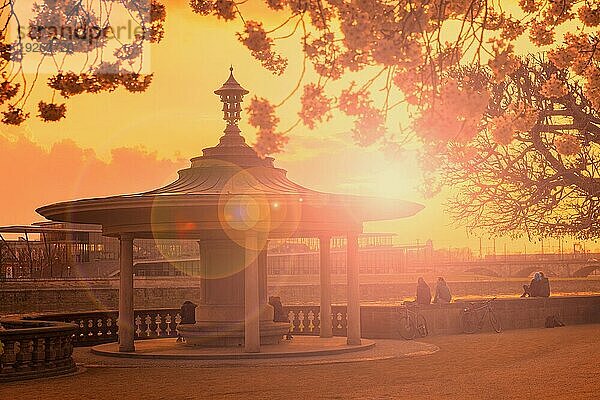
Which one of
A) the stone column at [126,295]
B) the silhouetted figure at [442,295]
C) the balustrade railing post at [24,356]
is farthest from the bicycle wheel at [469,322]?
the balustrade railing post at [24,356]

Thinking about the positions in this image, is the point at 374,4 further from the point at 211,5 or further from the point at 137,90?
the point at 137,90

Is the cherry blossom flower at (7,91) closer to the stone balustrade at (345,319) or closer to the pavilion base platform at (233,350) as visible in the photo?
the pavilion base platform at (233,350)

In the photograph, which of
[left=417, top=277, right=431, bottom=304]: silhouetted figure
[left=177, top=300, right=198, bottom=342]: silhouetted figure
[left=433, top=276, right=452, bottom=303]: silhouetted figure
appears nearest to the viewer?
[left=177, top=300, right=198, bottom=342]: silhouetted figure

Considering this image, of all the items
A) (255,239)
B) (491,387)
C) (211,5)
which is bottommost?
(491,387)

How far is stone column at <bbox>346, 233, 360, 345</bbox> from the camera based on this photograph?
27047 millimetres

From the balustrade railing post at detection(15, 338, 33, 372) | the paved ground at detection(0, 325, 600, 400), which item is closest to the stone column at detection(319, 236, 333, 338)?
the paved ground at detection(0, 325, 600, 400)

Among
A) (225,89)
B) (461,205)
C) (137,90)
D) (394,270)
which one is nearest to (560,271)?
(394,270)

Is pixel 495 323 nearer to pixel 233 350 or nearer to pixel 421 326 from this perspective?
pixel 421 326

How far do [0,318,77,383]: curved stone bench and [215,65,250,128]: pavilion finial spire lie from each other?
316 inches

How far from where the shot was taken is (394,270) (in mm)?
168000

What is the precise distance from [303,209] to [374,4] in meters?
15.6

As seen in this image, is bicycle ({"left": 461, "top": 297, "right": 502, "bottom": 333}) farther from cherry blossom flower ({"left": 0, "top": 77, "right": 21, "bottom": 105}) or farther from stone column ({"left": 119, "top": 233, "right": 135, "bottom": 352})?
cherry blossom flower ({"left": 0, "top": 77, "right": 21, "bottom": 105})

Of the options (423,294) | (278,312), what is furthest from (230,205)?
(423,294)

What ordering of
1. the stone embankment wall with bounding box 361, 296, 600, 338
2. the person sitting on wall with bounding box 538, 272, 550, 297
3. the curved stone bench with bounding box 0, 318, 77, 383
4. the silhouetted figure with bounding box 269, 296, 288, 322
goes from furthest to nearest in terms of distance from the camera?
1. the person sitting on wall with bounding box 538, 272, 550, 297
2. the stone embankment wall with bounding box 361, 296, 600, 338
3. the silhouetted figure with bounding box 269, 296, 288, 322
4. the curved stone bench with bounding box 0, 318, 77, 383
